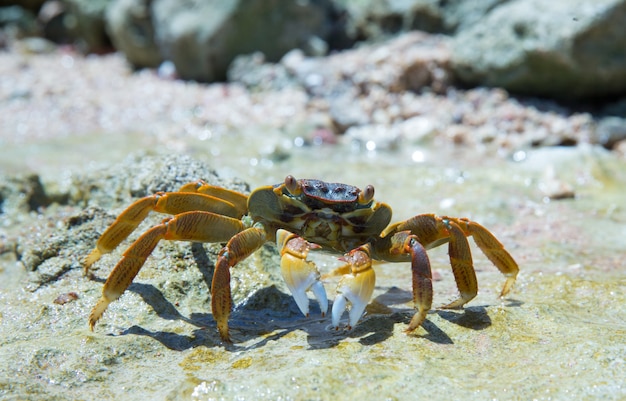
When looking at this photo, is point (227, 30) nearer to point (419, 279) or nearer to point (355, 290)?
point (419, 279)

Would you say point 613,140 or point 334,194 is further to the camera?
point 613,140

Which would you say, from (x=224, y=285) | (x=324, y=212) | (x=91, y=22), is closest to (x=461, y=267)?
(x=324, y=212)

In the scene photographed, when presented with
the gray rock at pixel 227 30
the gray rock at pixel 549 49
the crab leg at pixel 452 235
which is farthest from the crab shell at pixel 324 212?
the gray rock at pixel 227 30

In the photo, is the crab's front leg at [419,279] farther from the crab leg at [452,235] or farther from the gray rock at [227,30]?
the gray rock at [227,30]

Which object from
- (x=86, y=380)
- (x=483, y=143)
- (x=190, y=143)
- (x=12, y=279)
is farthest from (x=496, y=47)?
(x=86, y=380)

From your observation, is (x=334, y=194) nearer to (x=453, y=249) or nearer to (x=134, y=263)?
(x=453, y=249)

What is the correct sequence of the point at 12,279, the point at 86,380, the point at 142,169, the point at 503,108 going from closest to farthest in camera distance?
the point at 86,380 → the point at 12,279 → the point at 142,169 → the point at 503,108
